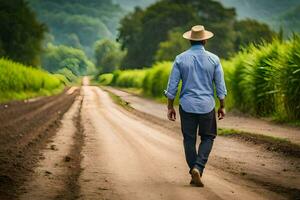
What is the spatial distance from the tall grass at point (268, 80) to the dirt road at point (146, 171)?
16.3ft

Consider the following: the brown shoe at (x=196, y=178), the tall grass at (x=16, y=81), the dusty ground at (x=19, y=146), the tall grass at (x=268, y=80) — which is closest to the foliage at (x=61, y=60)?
the tall grass at (x=16, y=81)

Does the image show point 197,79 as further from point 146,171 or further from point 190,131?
point 146,171

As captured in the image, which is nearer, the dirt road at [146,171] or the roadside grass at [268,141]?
the dirt road at [146,171]

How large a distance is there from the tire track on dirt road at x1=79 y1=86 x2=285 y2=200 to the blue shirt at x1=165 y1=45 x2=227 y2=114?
1105 millimetres

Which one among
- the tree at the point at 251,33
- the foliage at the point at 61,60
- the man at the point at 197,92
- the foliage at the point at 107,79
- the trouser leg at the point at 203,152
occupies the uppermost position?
the tree at the point at 251,33

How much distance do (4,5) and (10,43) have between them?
13.1 feet

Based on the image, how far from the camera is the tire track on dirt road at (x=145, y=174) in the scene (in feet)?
22.9

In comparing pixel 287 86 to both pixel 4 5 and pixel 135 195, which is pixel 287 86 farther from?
pixel 4 5

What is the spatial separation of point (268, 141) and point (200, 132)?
5928mm

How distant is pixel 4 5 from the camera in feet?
194

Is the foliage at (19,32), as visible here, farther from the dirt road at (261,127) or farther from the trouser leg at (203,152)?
the trouser leg at (203,152)

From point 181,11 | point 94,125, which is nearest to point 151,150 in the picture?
point 94,125

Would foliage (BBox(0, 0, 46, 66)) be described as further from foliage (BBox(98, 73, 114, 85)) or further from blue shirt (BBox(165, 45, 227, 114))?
blue shirt (BBox(165, 45, 227, 114))

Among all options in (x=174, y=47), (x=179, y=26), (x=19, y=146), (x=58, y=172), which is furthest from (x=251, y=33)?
(x=58, y=172)
